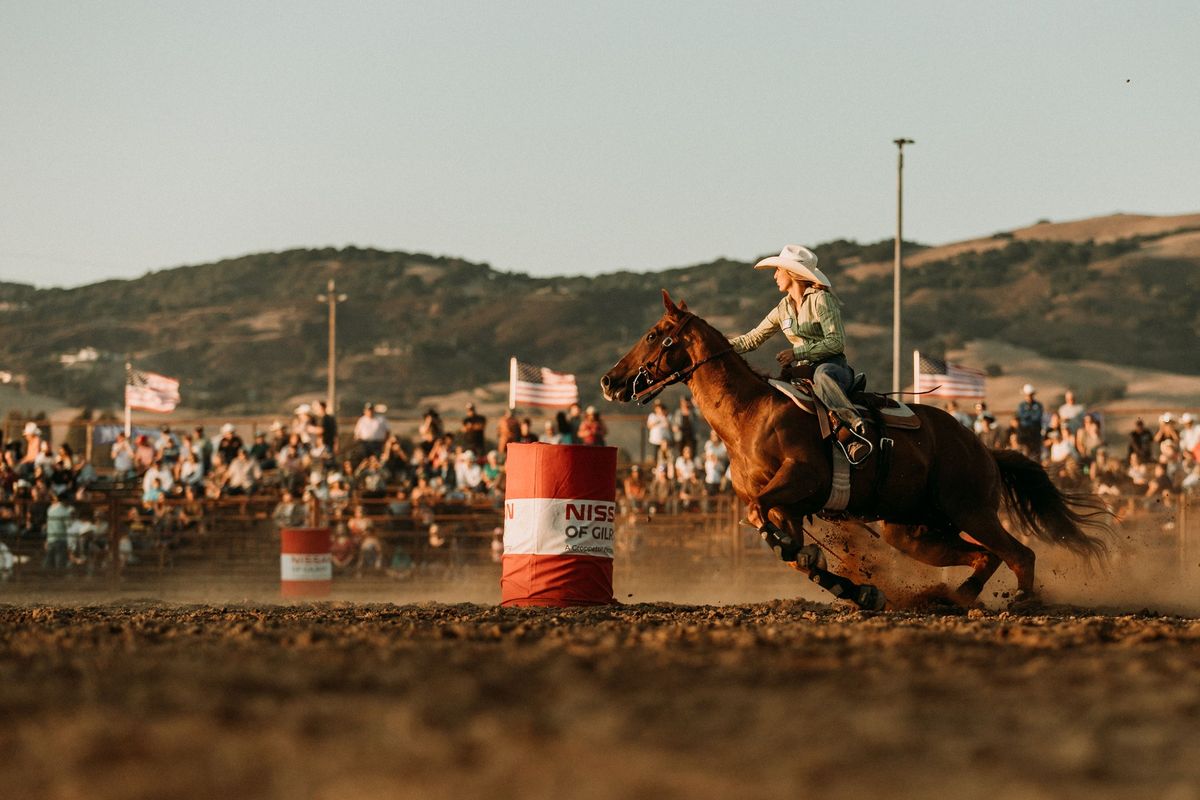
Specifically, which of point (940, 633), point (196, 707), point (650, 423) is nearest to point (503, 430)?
point (650, 423)

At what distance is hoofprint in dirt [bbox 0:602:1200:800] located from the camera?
173 inches

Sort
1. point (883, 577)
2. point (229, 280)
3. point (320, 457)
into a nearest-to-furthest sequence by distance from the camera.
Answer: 1. point (883, 577)
2. point (320, 457)
3. point (229, 280)

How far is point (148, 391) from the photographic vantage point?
31781 millimetres

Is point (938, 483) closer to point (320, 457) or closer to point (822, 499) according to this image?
point (822, 499)

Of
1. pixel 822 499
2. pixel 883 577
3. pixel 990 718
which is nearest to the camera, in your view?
pixel 990 718

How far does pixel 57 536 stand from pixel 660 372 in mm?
13976

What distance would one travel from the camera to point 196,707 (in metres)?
5.54

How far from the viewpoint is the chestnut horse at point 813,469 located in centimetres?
1157

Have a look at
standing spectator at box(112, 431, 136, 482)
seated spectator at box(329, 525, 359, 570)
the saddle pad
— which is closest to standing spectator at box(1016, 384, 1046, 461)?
seated spectator at box(329, 525, 359, 570)

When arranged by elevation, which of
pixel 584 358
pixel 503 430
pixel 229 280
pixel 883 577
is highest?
pixel 229 280

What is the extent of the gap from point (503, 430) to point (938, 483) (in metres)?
11.7

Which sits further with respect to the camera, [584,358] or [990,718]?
[584,358]

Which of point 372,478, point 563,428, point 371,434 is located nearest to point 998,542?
point 563,428

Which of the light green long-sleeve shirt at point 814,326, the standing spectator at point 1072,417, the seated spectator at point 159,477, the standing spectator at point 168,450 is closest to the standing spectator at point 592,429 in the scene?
the seated spectator at point 159,477
